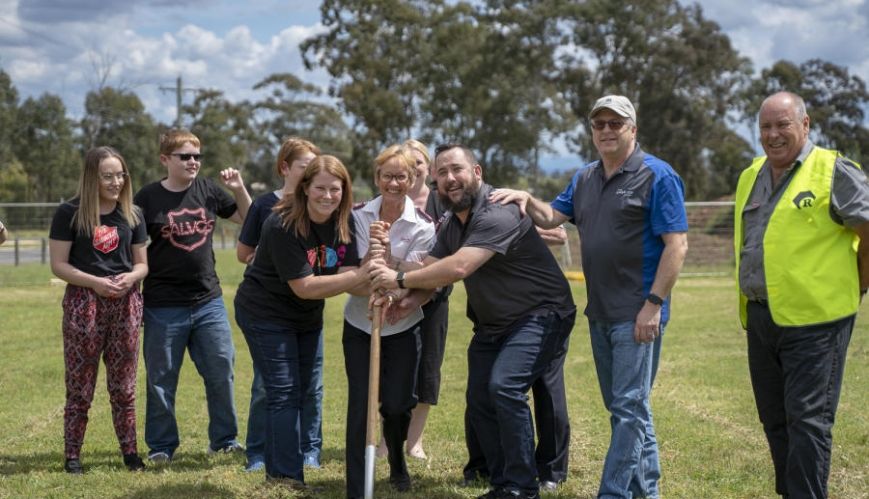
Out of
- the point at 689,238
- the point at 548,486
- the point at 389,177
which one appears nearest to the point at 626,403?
the point at 548,486

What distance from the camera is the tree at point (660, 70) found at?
156 feet

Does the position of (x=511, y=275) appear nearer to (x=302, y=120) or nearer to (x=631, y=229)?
(x=631, y=229)

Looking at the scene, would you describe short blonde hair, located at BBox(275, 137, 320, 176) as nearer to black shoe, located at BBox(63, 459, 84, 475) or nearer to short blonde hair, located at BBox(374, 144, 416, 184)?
short blonde hair, located at BBox(374, 144, 416, 184)

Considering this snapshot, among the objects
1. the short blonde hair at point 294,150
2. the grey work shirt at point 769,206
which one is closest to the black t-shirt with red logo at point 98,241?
the short blonde hair at point 294,150

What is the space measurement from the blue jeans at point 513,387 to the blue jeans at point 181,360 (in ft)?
6.62

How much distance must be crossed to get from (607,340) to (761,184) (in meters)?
1.17

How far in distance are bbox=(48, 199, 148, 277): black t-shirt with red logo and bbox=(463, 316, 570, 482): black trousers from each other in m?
2.46

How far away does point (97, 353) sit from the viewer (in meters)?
6.38

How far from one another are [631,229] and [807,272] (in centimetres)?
91

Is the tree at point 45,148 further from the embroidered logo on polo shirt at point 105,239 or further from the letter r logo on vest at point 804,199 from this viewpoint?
the letter r logo on vest at point 804,199

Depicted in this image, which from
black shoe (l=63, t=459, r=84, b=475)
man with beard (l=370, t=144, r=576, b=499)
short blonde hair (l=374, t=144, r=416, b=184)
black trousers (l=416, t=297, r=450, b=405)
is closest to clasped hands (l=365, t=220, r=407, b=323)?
man with beard (l=370, t=144, r=576, b=499)

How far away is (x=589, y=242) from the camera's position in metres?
5.40

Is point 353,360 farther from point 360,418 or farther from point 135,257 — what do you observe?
point 135,257

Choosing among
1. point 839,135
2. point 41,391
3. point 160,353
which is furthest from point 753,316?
point 839,135
